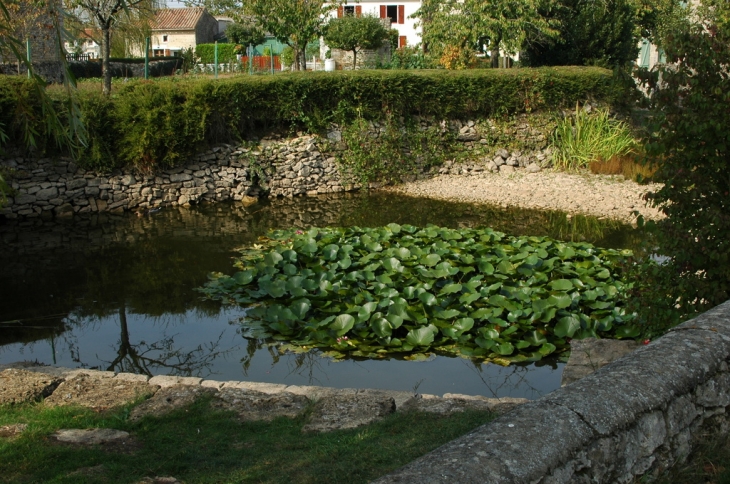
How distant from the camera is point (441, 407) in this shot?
4.63m

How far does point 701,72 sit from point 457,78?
1219cm

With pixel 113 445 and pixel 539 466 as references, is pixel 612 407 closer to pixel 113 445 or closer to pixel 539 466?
pixel 539 466

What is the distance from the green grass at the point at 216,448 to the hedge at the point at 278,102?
940cm

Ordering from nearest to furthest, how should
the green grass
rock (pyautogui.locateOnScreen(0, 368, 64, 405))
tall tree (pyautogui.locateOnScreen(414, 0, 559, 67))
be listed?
the green grass < rock (pyautogui.locateOnScreen(0, 368, 64, 405)) < tall tree (pyautogui.locateOnScreen(414, 0, 559, 67))

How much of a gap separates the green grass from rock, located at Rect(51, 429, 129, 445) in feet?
0.22

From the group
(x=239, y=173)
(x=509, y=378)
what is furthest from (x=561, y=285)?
(x=239, y=173)

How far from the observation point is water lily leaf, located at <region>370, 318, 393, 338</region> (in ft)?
22.0

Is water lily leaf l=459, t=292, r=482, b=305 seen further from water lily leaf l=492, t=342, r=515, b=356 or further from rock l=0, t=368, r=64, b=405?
rock l=0, t=368, r=64, b=405

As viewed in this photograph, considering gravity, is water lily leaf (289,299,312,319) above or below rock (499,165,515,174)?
below

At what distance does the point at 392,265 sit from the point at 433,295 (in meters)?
0.91

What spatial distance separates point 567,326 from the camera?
6.59m

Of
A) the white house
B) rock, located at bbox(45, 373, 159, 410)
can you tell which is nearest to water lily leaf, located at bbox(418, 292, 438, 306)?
rock, located at bbox(45, 373, 159, 410)

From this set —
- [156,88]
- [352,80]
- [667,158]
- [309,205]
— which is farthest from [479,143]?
[667,158]

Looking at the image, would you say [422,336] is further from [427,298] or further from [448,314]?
[427,298]
